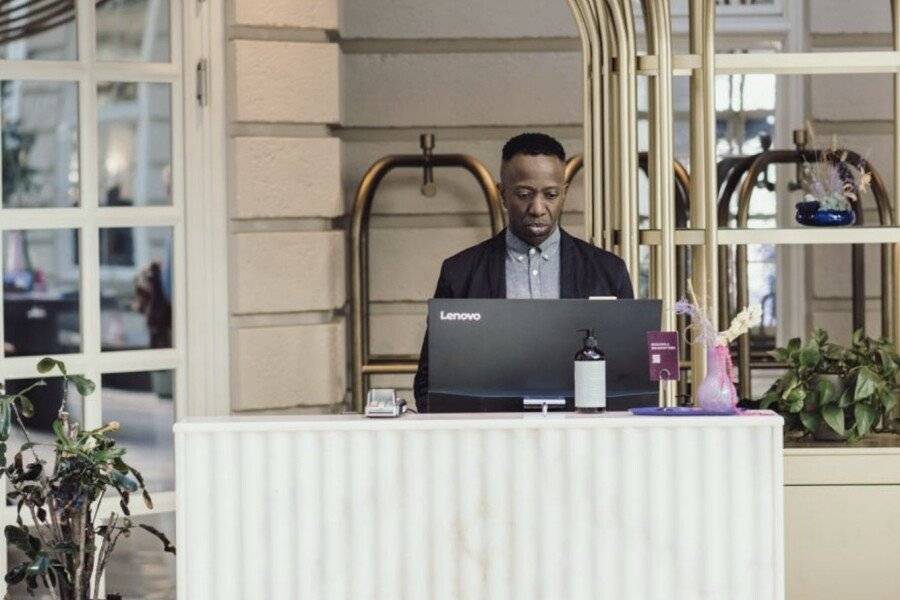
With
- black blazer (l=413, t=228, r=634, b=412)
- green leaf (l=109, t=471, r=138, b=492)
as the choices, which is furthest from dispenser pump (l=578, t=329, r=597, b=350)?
green leaf (l=109, t=471, r=138, b=492)

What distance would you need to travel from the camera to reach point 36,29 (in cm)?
497

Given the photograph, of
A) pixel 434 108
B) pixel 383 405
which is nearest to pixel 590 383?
pixel 383 405

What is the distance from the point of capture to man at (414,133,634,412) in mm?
4062

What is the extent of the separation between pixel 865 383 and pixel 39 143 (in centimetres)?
242

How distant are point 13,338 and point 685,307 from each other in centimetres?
224

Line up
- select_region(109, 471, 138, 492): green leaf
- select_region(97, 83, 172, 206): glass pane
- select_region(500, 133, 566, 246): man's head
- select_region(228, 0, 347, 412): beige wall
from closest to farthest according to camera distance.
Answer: select_region(500, 133, 566, 246): man's head → select_region(109, 471, 138, 492): green leaf → select_region(97, 83, 172, 206): glass pane → select_region(228, 0, 347, 412): beige wall

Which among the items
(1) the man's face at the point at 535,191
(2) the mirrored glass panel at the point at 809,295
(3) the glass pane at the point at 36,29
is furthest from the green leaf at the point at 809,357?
(3) the glass pane at the point at 36,29

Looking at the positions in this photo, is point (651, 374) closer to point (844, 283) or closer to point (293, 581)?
point (293, 581)

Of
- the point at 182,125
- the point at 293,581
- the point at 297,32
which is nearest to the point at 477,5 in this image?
the point at 297,32

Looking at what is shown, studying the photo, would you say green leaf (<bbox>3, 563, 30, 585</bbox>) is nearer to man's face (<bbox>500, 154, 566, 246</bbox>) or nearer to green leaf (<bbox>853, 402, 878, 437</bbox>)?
man's face (<bbox>500, 154, 566, 246</bbox>)

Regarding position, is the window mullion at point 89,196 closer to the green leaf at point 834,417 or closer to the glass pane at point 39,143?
the glass pane at point 39,143

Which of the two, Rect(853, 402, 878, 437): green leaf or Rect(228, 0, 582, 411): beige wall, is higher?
Rect(228, 0, 582, 411): beige wall

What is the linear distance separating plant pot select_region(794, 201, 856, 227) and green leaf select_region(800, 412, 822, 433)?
1.81ft

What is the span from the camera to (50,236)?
503cm
